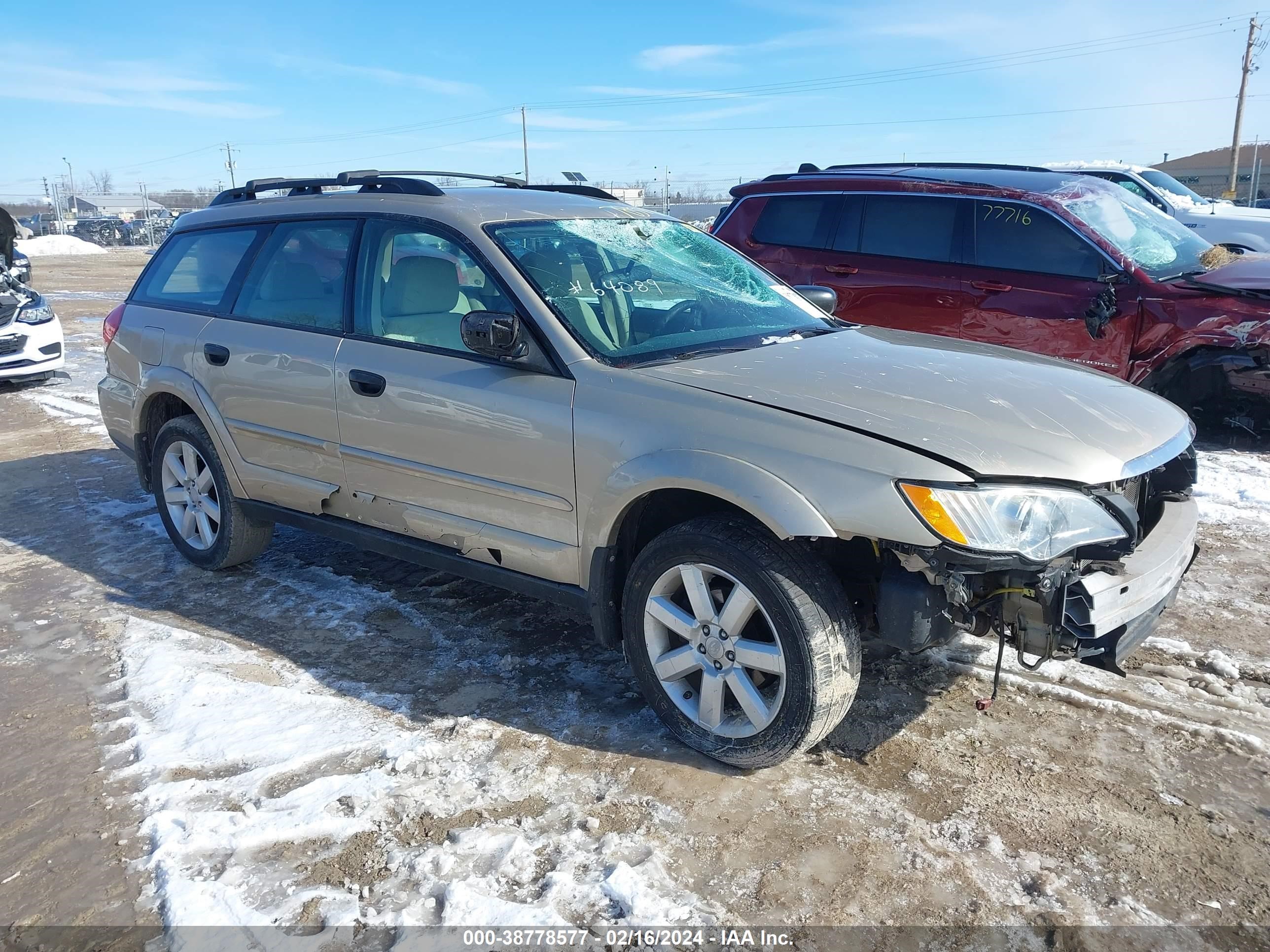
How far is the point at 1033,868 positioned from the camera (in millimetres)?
2631

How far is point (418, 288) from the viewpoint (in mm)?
3947

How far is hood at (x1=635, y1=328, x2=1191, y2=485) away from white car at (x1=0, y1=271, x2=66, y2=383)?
375 inches

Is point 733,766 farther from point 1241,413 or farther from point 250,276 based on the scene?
point 1241,413

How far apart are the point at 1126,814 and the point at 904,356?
167cm

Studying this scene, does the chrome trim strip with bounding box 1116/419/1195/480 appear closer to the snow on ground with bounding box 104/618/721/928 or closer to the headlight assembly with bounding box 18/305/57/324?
the snow on ground with bounding box 104/618/721/928

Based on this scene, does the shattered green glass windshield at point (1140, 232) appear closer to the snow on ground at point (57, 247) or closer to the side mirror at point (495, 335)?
the side mirror at point (495, 335)

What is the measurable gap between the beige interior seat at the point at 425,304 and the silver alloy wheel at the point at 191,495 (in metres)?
1.56

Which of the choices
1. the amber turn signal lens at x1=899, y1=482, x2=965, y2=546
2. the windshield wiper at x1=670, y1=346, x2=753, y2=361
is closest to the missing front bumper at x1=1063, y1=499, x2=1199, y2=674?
the amber turn signal lens at x1=899, y1=482, x2=965, y2=546

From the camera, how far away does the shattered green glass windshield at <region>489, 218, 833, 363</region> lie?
3553 mm

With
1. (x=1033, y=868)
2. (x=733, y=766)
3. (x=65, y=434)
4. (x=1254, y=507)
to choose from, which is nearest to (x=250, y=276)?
(x=733, y=766)

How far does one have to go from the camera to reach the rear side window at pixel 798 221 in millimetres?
7574

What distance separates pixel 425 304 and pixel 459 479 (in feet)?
2.51

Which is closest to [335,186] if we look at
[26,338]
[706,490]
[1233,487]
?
[706,490]

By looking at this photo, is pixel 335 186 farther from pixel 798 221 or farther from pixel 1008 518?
pixel 798 221
